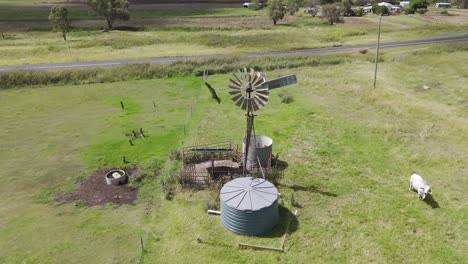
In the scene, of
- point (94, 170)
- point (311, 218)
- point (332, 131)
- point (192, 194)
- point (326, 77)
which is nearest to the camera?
point (311, 218)

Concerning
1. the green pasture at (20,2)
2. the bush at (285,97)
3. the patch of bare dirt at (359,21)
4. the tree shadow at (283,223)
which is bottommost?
the tree shadow at (283,223)

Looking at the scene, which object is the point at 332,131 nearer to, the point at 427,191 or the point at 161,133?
the point at 427,191

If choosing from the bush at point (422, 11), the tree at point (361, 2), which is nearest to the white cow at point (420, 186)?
the bush at point (422, 11)

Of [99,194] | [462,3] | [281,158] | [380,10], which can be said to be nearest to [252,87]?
[281,158]

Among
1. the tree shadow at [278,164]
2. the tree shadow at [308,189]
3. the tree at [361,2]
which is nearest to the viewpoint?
the tree shadow at [308,189]

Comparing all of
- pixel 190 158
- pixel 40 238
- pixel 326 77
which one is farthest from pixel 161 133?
pixel 326 77

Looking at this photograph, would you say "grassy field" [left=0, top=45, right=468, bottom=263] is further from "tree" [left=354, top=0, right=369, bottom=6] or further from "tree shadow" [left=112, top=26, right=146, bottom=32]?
"tree" [left=354, top=0, right=369, bottom=6]

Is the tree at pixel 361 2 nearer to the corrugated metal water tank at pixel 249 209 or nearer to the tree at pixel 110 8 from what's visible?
the tree at pixel 110 8
